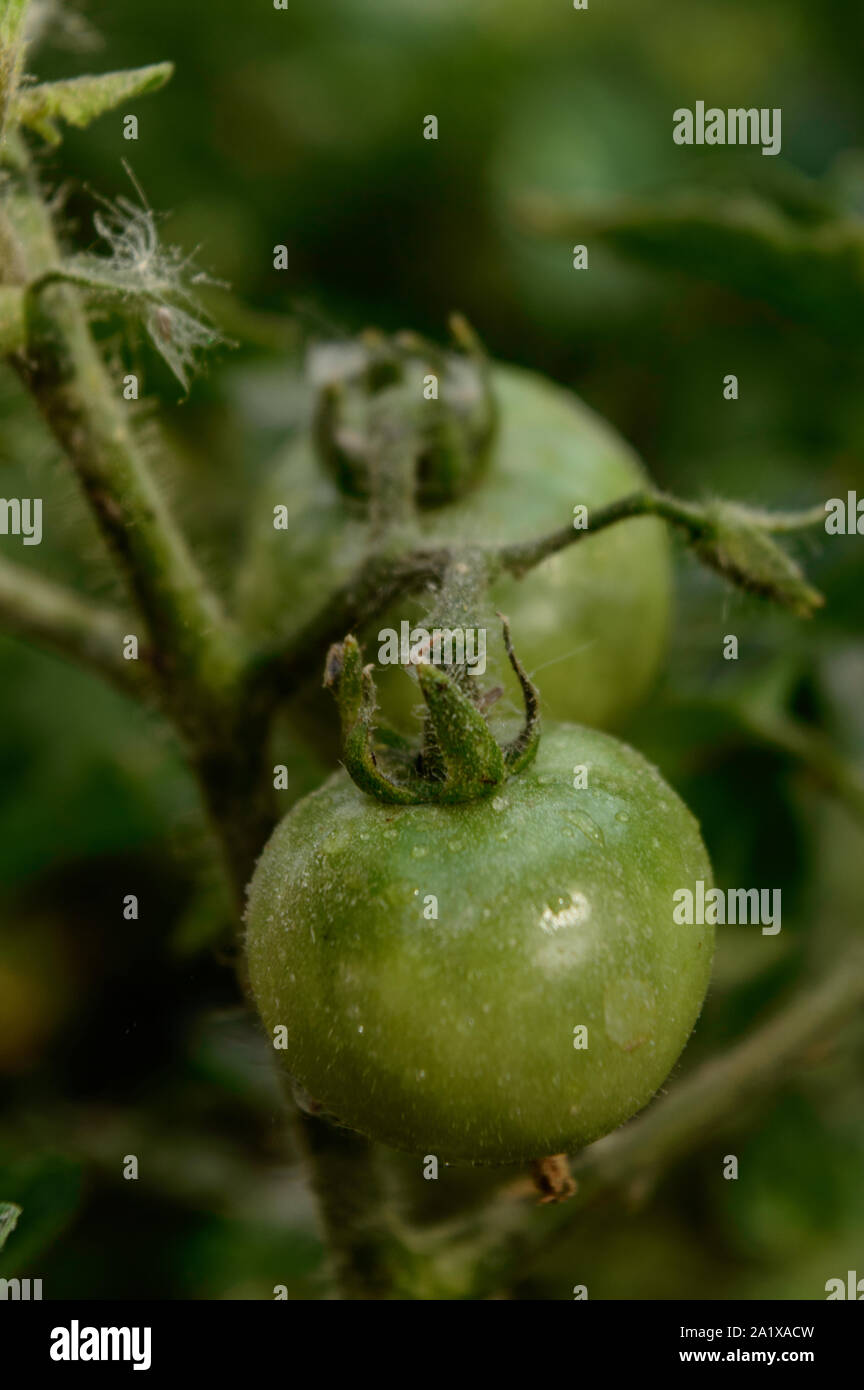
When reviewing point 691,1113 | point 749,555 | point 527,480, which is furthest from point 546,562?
point 691,1113

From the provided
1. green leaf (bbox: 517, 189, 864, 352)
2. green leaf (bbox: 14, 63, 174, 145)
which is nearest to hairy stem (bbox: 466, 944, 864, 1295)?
green leaf (bbox: 517, 189, 864, 352)

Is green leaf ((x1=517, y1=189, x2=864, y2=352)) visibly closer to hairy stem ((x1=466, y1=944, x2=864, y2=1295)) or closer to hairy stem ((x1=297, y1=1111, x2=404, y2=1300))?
hairy stem ((x1=466, y1=944, x2=864, y2=1295))

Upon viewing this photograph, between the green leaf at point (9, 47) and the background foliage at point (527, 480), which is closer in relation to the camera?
the green leaf at point (9, 47)

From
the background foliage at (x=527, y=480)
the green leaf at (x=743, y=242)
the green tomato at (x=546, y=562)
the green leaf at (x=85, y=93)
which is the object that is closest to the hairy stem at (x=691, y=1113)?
the background foliage at (x=527, y=480)

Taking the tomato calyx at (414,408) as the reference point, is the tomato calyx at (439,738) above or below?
below

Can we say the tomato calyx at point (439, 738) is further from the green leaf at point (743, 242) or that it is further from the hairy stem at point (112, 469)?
the green leaf at point (743, 242)

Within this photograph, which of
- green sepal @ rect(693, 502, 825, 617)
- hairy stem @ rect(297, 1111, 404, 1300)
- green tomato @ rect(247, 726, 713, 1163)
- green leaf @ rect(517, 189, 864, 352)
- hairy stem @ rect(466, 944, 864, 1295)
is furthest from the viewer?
green leaf @ rect(517, 189, 864, 352)
